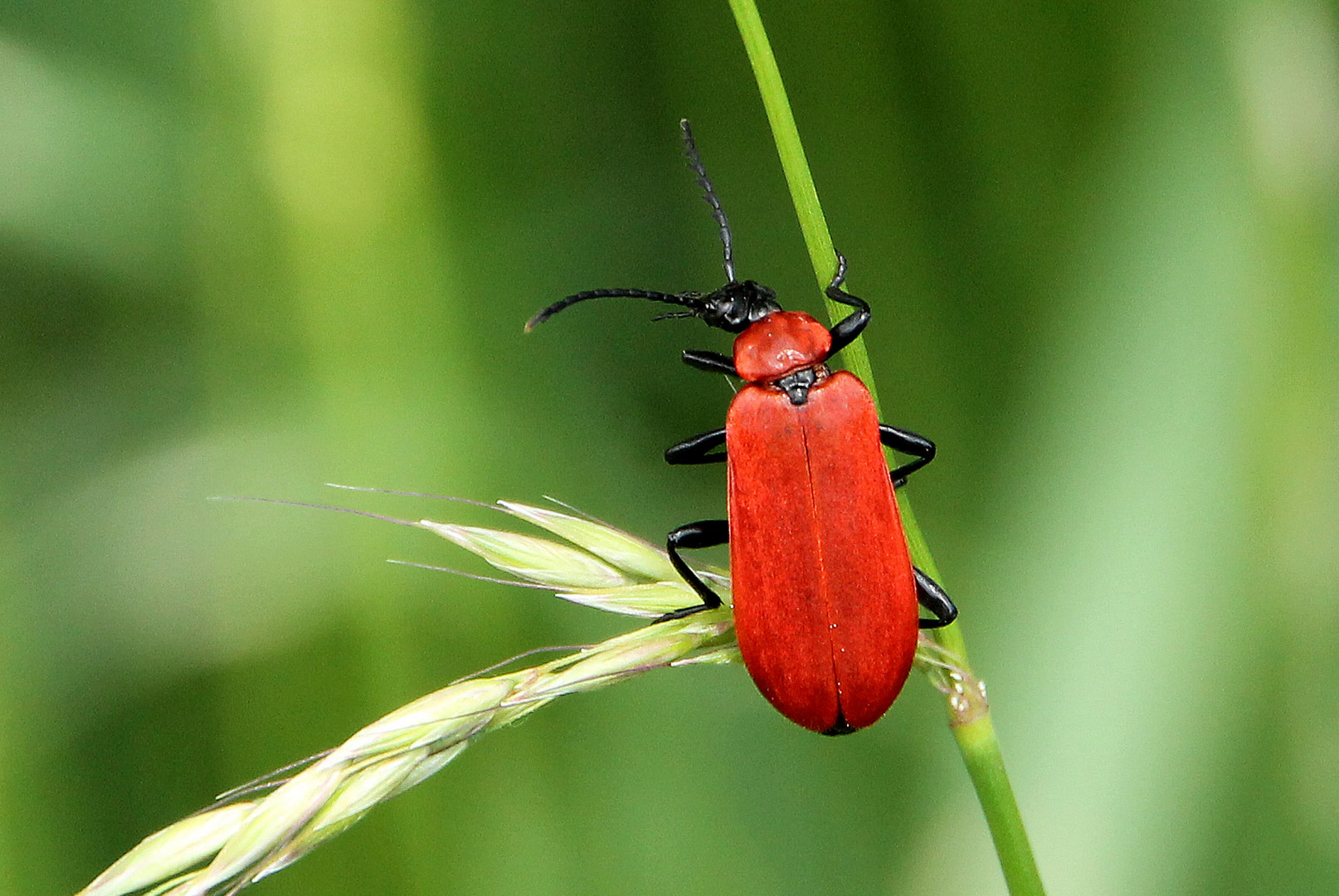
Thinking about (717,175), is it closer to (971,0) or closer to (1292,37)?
(971,0)

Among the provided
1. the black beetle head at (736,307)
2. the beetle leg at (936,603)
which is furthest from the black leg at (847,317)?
the beetle leg at (936,603)

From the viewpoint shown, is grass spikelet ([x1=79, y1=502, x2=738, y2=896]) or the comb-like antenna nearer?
grass spikelet ([x1=79, y1=502, x2=738, y2=896])

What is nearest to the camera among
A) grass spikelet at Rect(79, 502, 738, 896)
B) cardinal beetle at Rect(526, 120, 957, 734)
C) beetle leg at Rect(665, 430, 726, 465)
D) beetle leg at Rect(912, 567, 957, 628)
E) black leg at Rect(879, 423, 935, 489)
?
grass spikelet at Rect(79, 502, 738, 896)

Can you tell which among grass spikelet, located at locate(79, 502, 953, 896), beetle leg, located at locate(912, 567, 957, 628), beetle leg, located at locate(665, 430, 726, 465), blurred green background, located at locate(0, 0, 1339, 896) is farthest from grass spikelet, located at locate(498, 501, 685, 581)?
blurred green background, located at locate(0, 0, 1339, 896)

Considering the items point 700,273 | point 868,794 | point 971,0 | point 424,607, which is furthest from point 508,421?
point 971,0

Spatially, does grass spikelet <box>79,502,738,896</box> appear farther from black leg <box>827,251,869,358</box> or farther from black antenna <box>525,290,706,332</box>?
black antenna <box>525,290,706,332</box>

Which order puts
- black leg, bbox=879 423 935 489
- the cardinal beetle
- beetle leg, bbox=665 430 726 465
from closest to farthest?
the cardinal beetle, black leg, bbox=879 423 935 489, beetle leg, bbox=665 430 726 465

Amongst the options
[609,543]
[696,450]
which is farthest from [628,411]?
[609,543]
